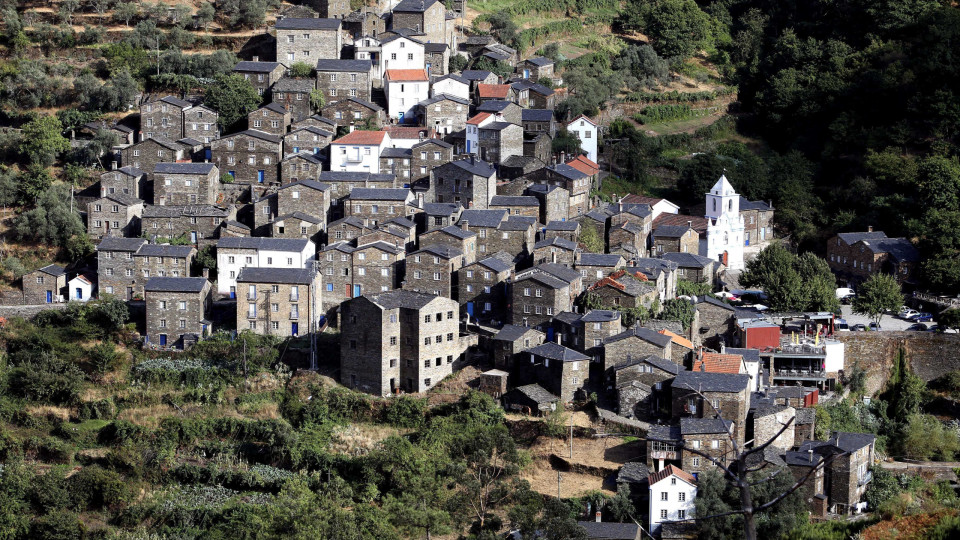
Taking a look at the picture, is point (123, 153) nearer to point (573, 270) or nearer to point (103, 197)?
point (103, 197)

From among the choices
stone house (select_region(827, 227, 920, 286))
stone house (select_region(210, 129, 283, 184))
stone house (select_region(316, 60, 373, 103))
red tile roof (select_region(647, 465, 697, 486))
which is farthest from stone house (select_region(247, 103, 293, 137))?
red tile roof (select_region(647, 465, 697, 486))

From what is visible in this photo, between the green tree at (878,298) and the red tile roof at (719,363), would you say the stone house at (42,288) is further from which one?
the green tree at (878,298)

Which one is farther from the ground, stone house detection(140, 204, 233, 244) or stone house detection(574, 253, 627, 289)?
stone house detection(140, 204, 233, 244)

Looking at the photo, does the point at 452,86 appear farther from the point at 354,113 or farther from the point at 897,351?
the point at 897,351

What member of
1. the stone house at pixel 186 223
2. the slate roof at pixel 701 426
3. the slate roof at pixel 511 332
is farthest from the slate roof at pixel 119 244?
the slate roof at pixel 701 426

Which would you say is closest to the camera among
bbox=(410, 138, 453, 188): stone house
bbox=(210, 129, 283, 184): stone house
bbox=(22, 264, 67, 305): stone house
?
bbox=(22, 264, 67, 305): stone house

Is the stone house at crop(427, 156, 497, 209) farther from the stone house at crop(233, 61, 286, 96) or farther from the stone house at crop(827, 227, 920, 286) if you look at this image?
the stone house at crop(827, 227, 920, 286)

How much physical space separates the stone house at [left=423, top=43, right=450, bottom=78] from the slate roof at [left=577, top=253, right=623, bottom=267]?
1791 centimetres

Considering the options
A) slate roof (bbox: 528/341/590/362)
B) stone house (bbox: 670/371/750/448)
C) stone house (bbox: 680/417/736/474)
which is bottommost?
stone house (bbox: 680/417/736/474)

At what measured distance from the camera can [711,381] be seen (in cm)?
4703

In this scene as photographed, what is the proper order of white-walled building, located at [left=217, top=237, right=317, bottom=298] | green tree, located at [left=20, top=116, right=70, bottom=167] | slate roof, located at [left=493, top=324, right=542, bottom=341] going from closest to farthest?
Result: 1. slate roof, located at [left=493, top=324, right=542, bottom=341]
2. white-walled building, located at [left=217, top=237, right=317, bottom=298]
3. green tree, located at [left=20, top=116, right=70, bottom=167]

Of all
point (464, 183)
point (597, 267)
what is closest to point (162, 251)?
point (464, 183)

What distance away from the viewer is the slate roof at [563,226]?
57.1m

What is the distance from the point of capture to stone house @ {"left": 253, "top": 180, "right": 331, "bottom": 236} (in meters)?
58.4
